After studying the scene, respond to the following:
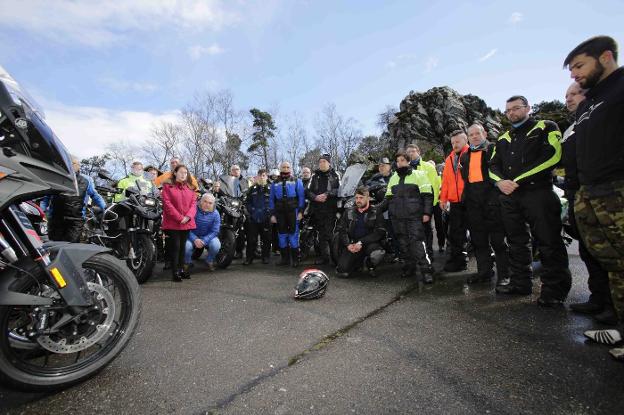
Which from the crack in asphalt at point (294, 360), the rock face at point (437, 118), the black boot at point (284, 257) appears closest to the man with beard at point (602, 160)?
the crack in asphalt at point (294, 360)

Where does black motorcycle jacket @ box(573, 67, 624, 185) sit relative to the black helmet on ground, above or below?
above

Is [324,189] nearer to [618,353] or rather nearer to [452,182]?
[452,182]

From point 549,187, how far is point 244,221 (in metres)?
5.16

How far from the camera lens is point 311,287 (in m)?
3.81

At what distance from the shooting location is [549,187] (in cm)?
332

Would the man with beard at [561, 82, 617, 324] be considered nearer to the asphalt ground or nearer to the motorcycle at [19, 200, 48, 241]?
the asphalt ground

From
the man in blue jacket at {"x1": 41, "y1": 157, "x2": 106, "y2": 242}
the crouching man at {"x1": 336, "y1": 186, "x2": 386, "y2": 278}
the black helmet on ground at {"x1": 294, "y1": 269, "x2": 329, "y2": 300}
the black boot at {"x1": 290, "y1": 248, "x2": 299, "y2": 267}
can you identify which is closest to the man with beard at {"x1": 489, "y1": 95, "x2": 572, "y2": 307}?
the crouching man at {"x1": 336, "y1": 186, "x2": 386, "y2": 278}

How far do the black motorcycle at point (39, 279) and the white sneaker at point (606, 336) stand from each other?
3364 millimetres

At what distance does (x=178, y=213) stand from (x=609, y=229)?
4.85 metres

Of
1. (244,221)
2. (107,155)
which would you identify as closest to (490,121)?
(244,221)

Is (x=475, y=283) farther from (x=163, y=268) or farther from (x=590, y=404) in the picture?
(x=163, y=268)

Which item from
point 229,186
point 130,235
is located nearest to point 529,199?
point 130,235

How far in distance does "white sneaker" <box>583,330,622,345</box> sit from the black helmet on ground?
243 centimetres

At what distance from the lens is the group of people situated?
7.71ft
